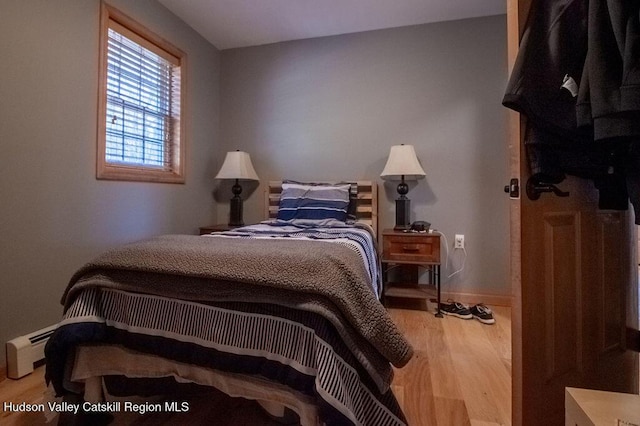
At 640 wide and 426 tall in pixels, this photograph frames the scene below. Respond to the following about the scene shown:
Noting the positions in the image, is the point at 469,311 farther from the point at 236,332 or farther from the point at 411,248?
the point at 236,332

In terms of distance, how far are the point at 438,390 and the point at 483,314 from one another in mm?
1158

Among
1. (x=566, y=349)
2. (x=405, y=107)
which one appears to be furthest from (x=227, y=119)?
(x=566, y=349)

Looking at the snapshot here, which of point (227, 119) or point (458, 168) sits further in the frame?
point (227, 119)

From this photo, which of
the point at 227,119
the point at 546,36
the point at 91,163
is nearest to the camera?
the point at 546,36

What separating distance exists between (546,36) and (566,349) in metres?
1.00

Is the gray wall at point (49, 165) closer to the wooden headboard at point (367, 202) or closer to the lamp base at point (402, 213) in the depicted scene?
the wooden headboard at point (367, 202)

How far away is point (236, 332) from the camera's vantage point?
3.40 feet

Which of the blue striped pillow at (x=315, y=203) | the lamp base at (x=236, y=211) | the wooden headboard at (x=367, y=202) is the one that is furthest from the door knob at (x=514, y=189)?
the lamp base at (x=236, y=211)

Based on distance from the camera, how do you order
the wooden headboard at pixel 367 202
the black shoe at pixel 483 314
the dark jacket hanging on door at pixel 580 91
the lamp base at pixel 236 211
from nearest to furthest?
the dark jacket hanging on door at pixel 580 91, the black shoe at pixel 483 314, the wooden headboard at pixel 367 202, the lamp base at pixel 236 211

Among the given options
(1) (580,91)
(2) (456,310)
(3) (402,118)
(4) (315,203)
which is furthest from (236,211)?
(1) (580,91)

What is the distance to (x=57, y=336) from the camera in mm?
1103

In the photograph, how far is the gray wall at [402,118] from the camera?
107 inches

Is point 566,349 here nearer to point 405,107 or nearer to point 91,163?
point 405,107

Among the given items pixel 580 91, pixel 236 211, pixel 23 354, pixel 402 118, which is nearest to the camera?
pixel 580 91
